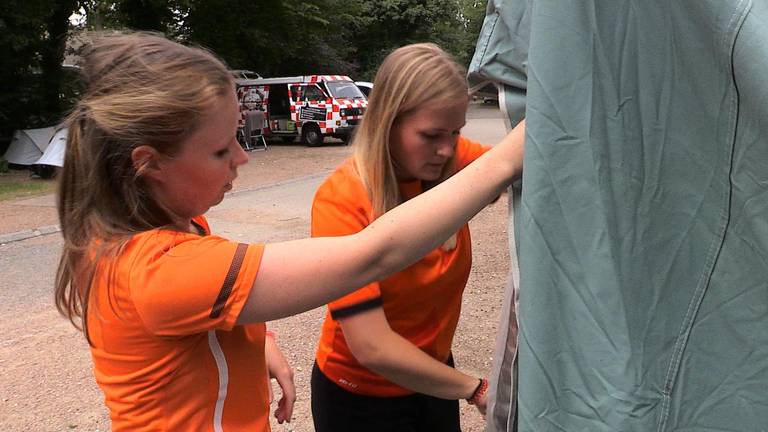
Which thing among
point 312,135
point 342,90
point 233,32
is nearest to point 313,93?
point 342,90

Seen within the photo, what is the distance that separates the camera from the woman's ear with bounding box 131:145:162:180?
1324mm

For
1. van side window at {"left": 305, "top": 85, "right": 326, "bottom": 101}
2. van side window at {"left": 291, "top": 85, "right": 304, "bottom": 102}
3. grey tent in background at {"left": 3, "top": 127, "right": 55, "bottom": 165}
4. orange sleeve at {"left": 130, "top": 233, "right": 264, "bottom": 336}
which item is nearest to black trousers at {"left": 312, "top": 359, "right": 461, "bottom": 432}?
orange sleeve at {"left": 130, "top": 233, "right": 264, "bottom": 336}

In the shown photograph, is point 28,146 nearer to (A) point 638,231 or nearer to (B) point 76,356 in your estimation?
(B) point 76,356

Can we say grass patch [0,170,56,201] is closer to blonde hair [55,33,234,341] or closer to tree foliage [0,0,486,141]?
tree foliage [0,0,486,141]

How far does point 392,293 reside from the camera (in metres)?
1.83

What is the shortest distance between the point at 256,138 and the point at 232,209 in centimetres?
986

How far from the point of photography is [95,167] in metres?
1.36

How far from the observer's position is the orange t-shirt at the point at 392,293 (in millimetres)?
1724

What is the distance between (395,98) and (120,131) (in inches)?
29.7

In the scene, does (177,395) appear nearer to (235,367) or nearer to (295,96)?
(235,367)

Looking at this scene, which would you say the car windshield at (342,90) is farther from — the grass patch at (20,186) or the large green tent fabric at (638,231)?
the large green tent fabric at (638,231)

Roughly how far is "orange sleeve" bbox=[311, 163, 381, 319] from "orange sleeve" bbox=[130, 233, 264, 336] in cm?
41

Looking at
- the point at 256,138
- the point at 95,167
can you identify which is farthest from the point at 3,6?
the point at 95,167

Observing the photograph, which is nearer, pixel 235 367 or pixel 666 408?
pixel 666 408
